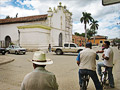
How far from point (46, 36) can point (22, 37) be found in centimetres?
539

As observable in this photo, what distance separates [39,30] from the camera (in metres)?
26.8

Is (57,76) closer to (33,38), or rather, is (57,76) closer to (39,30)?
(39,30)

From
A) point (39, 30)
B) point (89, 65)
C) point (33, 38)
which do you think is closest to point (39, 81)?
point (89, 65)

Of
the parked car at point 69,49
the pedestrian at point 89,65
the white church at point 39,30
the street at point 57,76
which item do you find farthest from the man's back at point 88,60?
the white church at point 39,30

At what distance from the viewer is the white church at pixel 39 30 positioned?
27047 mm

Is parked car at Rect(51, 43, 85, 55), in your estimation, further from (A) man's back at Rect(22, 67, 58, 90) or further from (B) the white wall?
(A) man's back at Rect(22, 67, 58, 90)

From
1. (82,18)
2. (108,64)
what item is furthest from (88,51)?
(82,18)

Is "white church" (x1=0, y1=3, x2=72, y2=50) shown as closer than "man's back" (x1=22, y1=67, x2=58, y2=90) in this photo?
No

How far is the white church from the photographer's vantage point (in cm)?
2705

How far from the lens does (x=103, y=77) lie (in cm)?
453

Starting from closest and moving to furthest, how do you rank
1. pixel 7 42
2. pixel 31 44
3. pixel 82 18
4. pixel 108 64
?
pixel 108 64
pixel 31 44
pixel 7 42
pixel 82 18

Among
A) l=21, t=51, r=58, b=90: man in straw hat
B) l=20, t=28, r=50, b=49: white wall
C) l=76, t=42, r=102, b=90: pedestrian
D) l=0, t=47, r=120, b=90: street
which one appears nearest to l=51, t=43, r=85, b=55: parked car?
l=20, t=28, r=50, b=49: white wall

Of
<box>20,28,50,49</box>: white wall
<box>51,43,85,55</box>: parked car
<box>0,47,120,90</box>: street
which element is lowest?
<box>0,47,120,90</box>: street

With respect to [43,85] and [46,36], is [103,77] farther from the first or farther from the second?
[46,36]
